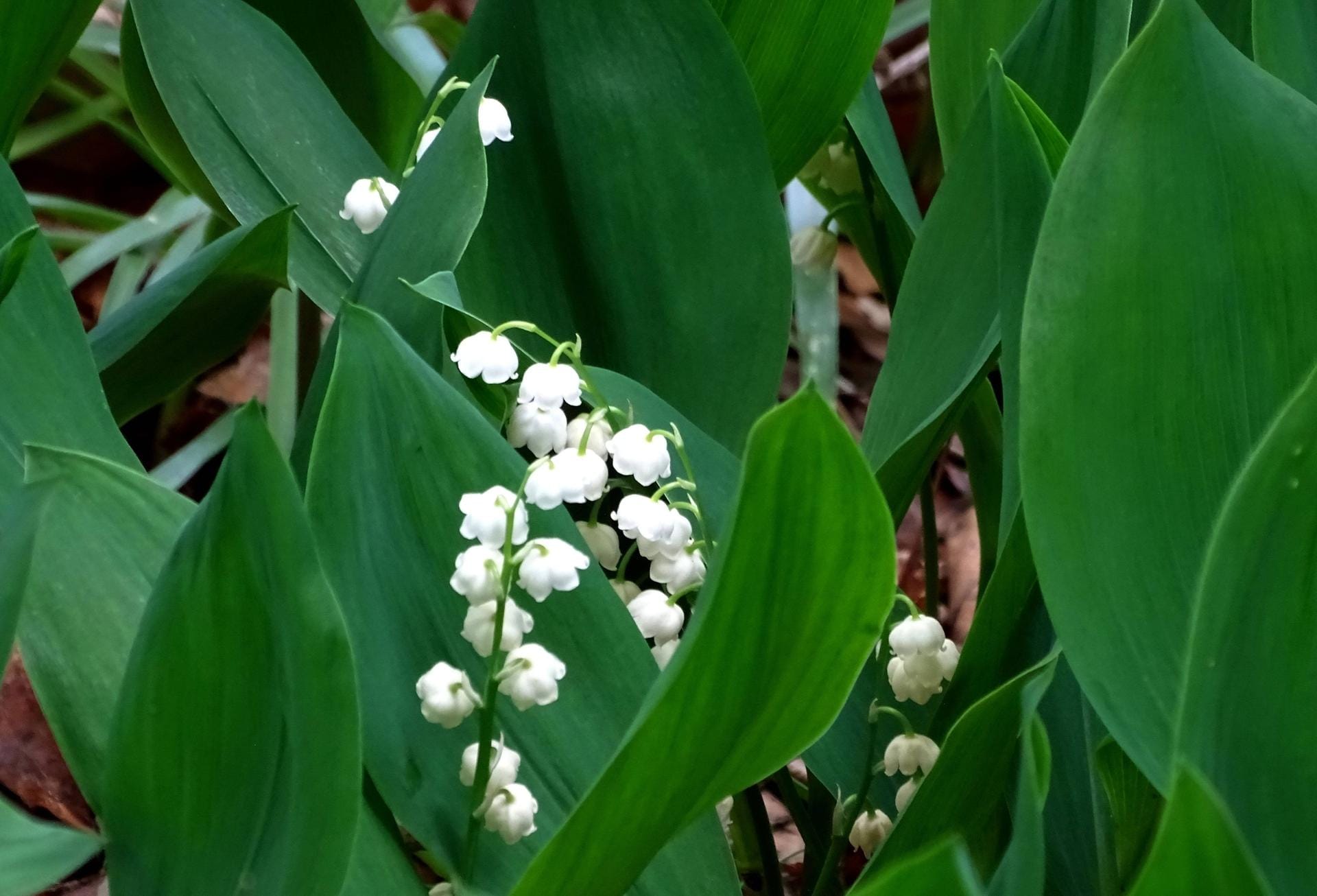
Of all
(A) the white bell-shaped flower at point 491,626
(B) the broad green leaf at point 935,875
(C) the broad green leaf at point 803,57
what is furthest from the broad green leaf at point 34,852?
(C) the broad green leaf at point 803,57

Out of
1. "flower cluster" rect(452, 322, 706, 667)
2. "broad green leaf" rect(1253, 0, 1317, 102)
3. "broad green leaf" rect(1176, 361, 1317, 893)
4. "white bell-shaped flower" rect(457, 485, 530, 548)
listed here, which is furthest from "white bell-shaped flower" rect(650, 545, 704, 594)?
"broad green leaf" rect(1253, 0, 1317, 102)

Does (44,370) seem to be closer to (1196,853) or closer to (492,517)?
(492,517)

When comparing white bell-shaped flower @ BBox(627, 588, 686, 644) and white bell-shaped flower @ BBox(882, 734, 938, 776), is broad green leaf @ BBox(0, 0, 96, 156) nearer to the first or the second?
white bell-shaped flower @ BBox(627, 588, 686, 644)

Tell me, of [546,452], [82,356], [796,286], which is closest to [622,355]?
[546,452]

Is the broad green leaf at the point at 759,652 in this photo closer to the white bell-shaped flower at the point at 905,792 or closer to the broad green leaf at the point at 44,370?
the white bell-shaped flower at the point at 905,792

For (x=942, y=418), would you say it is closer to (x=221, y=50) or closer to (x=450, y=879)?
(x=450, y=879)

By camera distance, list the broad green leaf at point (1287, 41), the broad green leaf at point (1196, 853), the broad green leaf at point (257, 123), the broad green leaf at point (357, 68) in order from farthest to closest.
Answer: the broad green leaf at point (357, 68), the broad green leaf at point (257, 123), the broad green leaf at point (1287, 41), the broad green leaf at point (1196, 853)
